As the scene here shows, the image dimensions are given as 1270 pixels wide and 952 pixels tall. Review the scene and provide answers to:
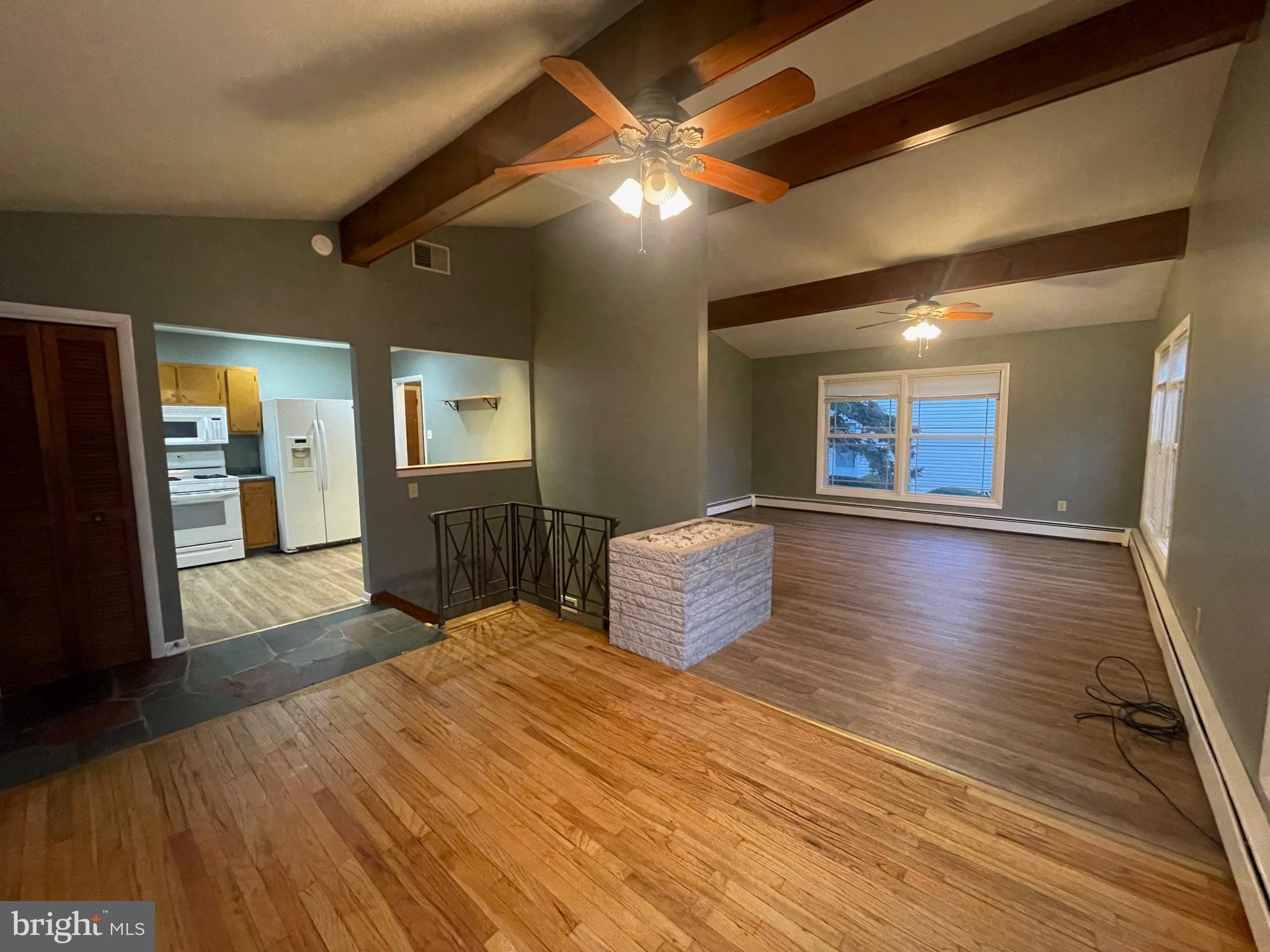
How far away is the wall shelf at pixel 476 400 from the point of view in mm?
5656

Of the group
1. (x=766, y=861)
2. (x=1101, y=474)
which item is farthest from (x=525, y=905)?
(x=1101, y=474)

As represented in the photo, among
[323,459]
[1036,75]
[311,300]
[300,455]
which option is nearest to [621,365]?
[311,300]

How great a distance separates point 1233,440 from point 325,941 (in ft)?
12.4

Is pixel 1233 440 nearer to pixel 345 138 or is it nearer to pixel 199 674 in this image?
pixel 345 138

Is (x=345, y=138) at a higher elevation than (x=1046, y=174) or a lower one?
lower

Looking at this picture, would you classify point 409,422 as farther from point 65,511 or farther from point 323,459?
point 65,511

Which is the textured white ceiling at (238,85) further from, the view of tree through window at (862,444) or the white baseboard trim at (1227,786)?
the view of tree through window at (862,444)

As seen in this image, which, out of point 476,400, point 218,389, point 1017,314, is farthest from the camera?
point 476,400

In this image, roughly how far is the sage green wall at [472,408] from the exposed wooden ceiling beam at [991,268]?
3.17 m

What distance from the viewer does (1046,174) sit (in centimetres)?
350

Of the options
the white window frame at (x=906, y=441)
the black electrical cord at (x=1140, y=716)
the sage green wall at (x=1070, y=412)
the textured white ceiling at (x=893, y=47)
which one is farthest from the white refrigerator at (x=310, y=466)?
the sage green wall at (x=1070, y=412)

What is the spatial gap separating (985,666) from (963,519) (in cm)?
468

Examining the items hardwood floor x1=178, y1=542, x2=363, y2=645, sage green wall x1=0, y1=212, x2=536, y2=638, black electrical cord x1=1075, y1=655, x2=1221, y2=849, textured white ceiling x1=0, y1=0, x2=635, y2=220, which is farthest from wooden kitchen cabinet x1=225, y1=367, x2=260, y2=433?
black electrical cord x1=1075, y1=655, x2=1221, y2=849

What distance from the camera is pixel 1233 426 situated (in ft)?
6.94
